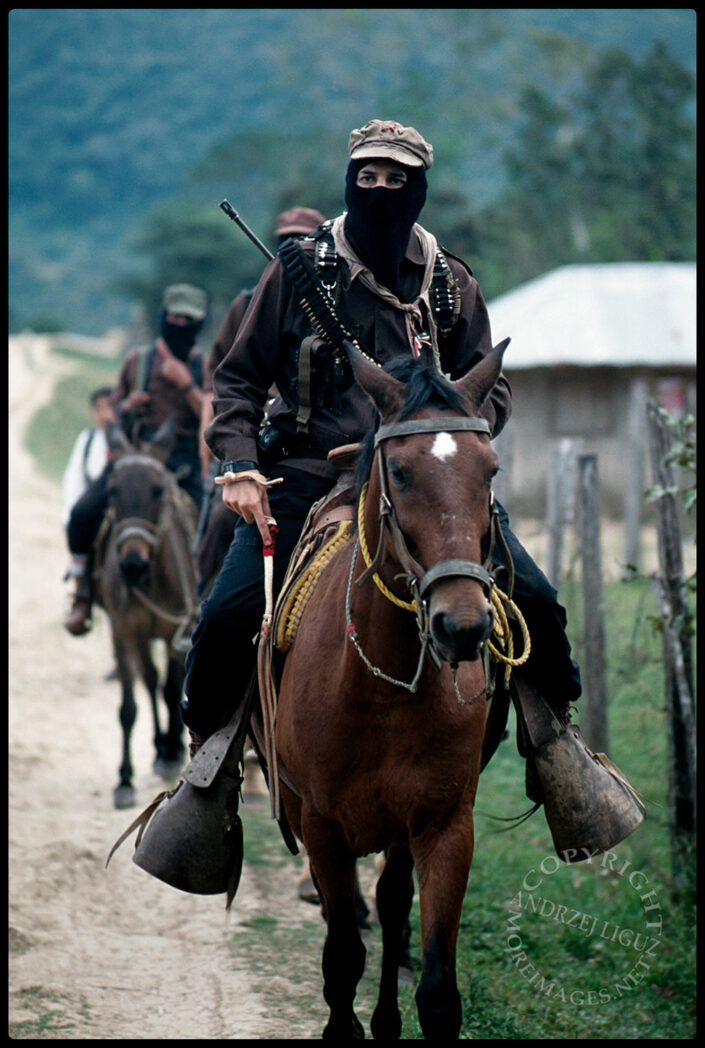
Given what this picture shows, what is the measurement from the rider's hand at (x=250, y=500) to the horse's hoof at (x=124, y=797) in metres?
4.71

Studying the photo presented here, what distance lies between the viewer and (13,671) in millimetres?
13289

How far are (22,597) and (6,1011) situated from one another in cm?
1222

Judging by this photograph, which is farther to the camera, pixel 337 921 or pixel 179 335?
pixel 179 335

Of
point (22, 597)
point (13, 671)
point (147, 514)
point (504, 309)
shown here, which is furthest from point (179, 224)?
point (147, 514)

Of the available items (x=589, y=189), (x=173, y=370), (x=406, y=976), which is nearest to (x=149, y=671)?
(x=173, y=370)

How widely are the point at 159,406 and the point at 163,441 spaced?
0.66 m

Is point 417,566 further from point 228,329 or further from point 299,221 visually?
point 299,221

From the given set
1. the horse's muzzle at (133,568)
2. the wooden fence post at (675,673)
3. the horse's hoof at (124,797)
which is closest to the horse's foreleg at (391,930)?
the wooden fence post at (675,673)

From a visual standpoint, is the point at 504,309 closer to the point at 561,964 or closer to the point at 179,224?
the point at 561,964

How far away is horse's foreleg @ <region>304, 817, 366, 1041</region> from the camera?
4.39 m

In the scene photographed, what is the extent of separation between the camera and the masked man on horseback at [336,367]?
15.3ft

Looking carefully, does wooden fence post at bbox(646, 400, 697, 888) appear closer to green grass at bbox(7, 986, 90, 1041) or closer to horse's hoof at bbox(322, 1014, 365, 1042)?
horse's hoof at bbox(322, 1014, 365, 1042)

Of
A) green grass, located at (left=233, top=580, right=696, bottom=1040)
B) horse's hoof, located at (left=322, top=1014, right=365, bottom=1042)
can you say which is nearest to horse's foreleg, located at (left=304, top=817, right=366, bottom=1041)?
horse's hoof, located at (left=322, top=1014, right=365, bottom=1042)

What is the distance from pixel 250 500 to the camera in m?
4.64
